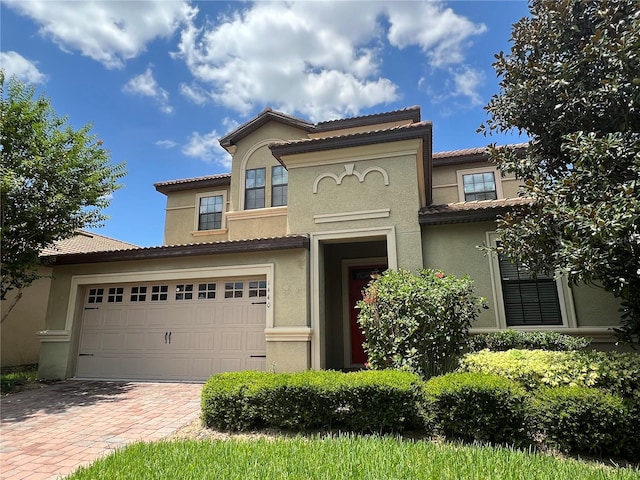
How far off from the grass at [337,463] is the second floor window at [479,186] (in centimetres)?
1041

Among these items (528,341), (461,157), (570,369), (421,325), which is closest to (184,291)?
(421,325)

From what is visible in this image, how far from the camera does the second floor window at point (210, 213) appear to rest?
48.8 feet

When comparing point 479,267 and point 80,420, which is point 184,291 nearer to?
point 80,420

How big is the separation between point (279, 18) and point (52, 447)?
8688 mm

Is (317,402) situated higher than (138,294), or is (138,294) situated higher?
(138,294)

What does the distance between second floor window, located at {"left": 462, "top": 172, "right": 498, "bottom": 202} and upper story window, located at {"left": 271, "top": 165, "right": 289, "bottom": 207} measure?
21.5ft

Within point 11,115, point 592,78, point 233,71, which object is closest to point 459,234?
point 592,78

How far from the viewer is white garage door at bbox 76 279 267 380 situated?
929 centimetres

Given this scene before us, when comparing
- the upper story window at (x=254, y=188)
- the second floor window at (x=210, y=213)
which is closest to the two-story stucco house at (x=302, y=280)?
the upper story window at (x=254, y=188)

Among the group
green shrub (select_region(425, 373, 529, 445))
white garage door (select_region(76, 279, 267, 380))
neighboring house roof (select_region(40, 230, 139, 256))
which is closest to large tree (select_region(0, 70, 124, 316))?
white garage door (select_region(76, 279, 267, 380))

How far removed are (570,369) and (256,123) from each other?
39.5ft

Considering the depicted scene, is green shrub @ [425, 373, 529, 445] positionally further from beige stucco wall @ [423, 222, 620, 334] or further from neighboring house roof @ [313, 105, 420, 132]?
neighboring house roof @ [313, 105, 420, 132]

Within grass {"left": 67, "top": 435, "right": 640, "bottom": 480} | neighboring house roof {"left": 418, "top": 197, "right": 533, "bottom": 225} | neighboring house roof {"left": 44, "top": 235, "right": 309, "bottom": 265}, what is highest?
neighboring house roof {"left": 418, "top": 197, "right": 533, "bottom": 225}

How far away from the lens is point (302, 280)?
8.88 meters
